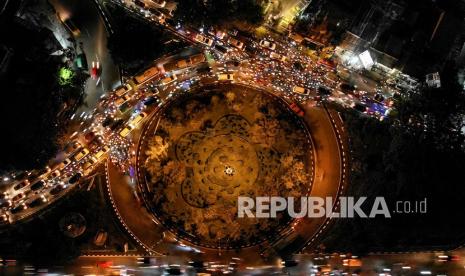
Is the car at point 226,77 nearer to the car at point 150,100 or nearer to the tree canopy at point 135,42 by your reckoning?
the tree canopy at point 135,42

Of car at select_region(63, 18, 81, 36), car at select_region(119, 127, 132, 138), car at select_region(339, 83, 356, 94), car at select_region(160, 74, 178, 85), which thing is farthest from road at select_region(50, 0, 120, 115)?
car at select_region(339, 83, 356, 94)

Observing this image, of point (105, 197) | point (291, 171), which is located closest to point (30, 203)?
point (105, 197)

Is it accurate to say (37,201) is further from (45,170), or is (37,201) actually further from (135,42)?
(135,42)

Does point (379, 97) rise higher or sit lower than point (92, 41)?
lower

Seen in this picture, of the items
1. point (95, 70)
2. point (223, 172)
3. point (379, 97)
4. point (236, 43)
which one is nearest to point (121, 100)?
point (95, 70)

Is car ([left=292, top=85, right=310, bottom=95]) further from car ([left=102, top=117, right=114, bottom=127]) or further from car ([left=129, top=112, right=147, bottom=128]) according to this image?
car ([left=102, top=117, right=114, bottom=127])

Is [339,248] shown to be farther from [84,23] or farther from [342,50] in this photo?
[84,23]
